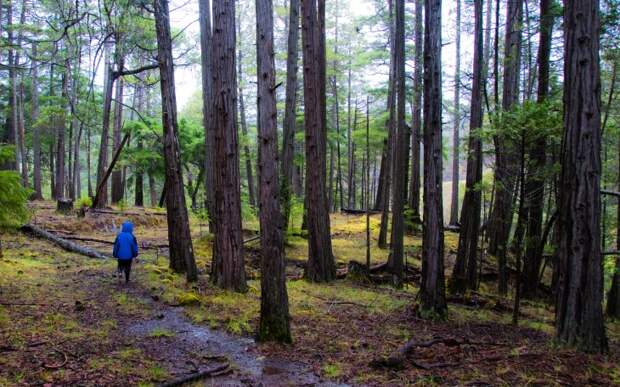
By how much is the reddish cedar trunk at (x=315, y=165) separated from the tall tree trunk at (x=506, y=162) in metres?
4.24

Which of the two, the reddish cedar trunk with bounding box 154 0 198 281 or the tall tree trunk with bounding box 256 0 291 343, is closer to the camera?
the tall tree trunk with bounding box 256 0 291 343

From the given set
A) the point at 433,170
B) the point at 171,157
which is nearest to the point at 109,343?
the point at 171,157

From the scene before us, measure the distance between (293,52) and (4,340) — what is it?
38.9ft

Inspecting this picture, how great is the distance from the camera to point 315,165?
1163cm

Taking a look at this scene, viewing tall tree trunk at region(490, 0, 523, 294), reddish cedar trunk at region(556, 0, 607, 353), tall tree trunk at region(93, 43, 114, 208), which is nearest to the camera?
reddish cedar trunk at region(556, 0, 607, 353)

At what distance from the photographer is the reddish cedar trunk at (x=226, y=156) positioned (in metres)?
9.09

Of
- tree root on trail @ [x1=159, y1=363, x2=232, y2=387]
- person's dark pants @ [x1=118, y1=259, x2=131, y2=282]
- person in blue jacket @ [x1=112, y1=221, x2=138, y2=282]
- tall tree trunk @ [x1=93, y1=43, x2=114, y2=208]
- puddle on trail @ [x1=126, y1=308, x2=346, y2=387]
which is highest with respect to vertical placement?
tall tree trunk @ [x1=93, y1=43, x2=114, y2=208]

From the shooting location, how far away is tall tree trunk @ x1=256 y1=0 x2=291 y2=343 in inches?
251

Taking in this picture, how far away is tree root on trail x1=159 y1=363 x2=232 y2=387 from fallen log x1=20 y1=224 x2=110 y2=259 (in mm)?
8590

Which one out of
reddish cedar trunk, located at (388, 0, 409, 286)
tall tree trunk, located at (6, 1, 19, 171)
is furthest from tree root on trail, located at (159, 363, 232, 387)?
tall tree trunk, located at (6, 1, 19, 171)

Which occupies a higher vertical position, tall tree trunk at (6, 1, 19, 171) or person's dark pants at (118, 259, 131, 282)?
tall tree trunk at (6, 1, 19, 171)

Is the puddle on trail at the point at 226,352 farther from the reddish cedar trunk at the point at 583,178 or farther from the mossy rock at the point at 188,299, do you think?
the reddish cedar trunk at the point at 583,178

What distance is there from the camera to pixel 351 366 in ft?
19.9

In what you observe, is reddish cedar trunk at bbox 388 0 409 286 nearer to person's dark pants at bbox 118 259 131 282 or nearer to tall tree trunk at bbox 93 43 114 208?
person's dark pants at bbox 118 259 131 282
